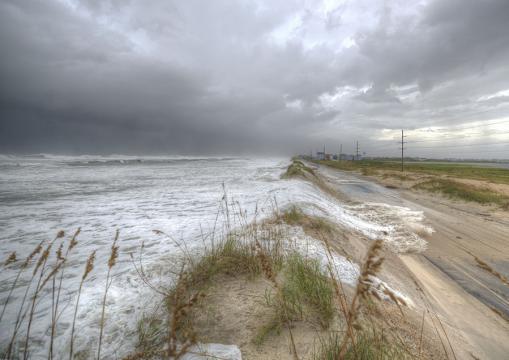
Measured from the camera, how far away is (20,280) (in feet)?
11.6

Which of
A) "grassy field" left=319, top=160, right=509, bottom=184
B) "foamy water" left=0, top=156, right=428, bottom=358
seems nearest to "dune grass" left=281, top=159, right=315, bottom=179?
"foamy water" left=0, top=156, right=428, bottom=358

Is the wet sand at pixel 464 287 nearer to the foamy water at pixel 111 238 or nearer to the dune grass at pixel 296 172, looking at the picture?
the foamy water at pixel 111 238

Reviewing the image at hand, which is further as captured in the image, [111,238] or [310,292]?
[111,238]

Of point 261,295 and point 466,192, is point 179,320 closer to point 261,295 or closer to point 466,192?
point 261,295

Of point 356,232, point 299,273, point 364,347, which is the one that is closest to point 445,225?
point 356,232

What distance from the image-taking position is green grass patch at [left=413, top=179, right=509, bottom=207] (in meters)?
13.1

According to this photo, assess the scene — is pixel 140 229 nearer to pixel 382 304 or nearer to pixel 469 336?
pixel 382 304

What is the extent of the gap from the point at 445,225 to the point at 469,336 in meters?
7.26

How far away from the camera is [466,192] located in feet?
47.9

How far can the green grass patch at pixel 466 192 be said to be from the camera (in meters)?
13.1

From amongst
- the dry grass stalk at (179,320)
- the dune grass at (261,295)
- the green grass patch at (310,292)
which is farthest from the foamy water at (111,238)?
the green grass patch at (310,292)

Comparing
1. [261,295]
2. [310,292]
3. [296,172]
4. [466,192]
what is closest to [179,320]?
[261,295]

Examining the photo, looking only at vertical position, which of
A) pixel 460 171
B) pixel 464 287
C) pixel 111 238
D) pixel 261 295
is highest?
pixel 261 295

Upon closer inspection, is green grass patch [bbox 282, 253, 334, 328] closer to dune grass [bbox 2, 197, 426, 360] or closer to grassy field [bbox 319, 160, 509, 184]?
dune grass [bbox 2, 197, 426, 360]
